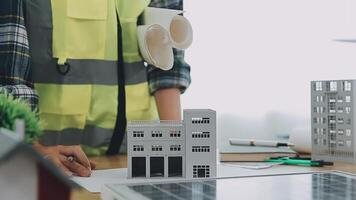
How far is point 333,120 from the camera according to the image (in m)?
0.91

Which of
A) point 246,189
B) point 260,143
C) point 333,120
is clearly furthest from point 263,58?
point 246,189

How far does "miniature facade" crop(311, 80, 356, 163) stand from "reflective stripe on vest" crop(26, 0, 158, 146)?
36 centimetres

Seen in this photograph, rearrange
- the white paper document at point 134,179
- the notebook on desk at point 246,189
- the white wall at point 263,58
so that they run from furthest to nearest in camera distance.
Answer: the white wall at point 263,58 → the white paper document at point 134,179 → the notebook on desk at point 246,189

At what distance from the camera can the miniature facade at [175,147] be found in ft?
2.22

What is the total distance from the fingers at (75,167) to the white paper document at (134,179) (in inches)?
0.5

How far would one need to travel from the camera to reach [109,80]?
1081mm

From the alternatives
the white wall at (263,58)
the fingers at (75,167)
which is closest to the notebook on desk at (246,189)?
the fingers at (75,167)

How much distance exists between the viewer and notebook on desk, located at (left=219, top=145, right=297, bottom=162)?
3.25ft

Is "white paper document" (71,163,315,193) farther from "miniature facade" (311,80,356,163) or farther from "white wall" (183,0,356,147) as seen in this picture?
"white wall" (183,0,356,147)

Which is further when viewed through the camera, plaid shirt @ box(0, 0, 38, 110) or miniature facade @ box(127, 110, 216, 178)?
plaid shirt @ box(0, 0, 38, 110)

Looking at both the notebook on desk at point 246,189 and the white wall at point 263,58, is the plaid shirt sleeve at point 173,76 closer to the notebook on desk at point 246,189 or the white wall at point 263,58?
the white wall at point 263,58

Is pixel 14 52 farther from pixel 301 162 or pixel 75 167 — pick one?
pixel 301 162

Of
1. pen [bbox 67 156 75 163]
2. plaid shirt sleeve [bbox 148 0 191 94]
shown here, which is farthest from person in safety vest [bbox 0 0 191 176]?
pen [bbox 67 156 75 163]

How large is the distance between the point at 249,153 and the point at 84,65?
15.5 inches
